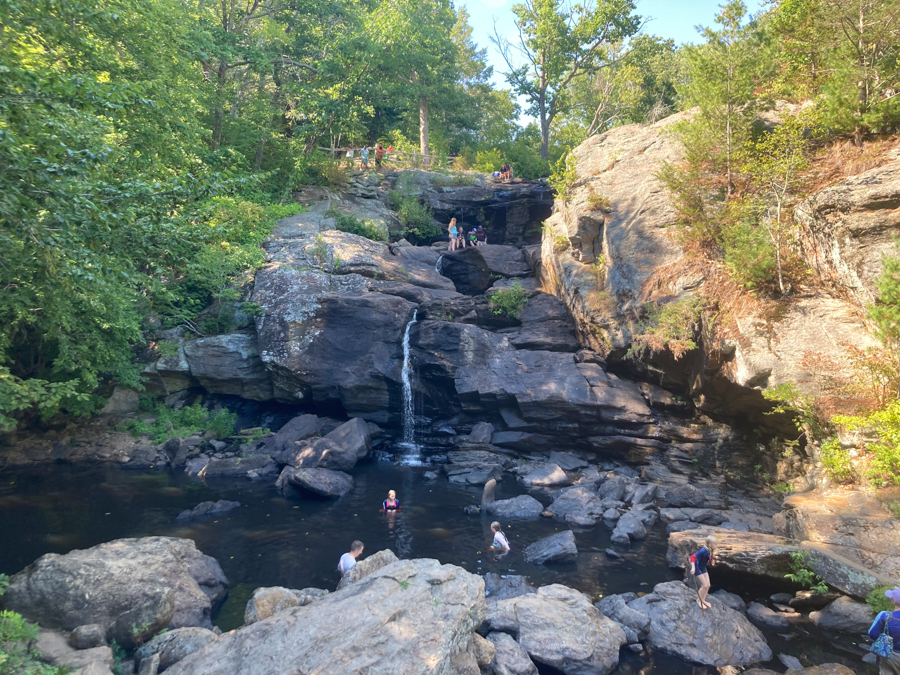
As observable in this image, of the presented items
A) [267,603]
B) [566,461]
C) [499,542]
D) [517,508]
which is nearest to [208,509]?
[267,603]

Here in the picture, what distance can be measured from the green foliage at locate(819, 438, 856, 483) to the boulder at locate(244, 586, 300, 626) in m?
11.0

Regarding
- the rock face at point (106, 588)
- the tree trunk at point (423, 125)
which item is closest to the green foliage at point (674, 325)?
the rock face at point (106, 588)

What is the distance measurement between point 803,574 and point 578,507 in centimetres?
555

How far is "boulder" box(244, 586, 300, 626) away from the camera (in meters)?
7.63

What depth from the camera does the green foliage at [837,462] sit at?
10344 mm

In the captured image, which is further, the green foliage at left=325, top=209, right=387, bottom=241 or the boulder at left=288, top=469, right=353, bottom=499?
the green foliage at left=325, top=209, right=387, bottom=241

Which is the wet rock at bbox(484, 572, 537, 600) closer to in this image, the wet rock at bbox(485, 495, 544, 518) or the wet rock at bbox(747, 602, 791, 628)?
the wet rock at bbox(485, 495, 544, 518)

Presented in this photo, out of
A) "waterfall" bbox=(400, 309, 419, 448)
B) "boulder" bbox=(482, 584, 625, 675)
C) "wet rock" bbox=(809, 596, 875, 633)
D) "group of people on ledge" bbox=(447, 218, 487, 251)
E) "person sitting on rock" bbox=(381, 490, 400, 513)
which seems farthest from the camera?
"group of people on ledge" bbox=(447, 218, 487, 251)

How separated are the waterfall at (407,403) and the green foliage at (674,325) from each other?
8322 mm

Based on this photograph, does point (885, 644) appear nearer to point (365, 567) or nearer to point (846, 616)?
point (846, 616)

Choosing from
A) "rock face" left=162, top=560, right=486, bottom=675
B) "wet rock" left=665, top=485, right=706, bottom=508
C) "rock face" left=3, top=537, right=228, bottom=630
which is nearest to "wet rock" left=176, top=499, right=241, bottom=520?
"rock face" left=3, top=537, right=228, bottom=630

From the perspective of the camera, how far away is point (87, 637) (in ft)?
23.4

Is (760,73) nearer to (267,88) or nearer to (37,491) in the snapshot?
(37,491)

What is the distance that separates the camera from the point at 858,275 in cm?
1091
